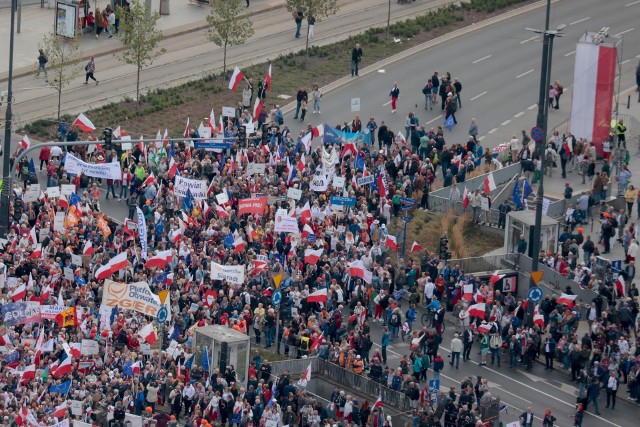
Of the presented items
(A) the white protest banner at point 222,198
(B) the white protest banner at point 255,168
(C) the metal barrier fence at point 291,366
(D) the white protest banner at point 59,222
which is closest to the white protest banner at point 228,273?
(C) the metal barrier fence at point 291,366

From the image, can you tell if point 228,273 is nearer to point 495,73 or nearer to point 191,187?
point 191,187

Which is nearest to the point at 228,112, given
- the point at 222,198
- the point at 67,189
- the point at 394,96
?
the point at 394,96

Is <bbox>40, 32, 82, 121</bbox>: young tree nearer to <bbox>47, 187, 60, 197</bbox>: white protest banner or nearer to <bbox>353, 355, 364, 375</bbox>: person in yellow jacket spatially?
<bbox>47, 187, 60, 197</bbox>: white protest banner

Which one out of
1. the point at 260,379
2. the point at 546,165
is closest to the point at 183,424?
the point at 260,379

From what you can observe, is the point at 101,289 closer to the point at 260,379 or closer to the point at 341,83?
the point at 260,379

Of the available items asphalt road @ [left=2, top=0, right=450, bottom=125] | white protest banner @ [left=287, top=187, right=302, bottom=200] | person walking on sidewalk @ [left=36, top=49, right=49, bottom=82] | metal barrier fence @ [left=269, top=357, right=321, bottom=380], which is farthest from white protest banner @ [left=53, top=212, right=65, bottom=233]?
person walking on sidewalk @ [left=36, top=49, right=49, bottom=82]

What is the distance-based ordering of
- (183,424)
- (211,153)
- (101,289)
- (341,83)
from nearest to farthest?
(183,424) → (101,289) → (211,153) → (341,83)
